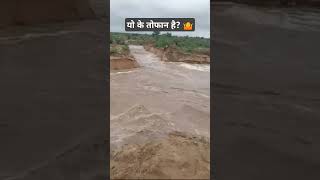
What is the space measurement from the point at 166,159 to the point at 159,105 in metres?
0.77

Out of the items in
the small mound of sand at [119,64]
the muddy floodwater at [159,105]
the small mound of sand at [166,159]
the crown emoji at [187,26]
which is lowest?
the small mound of sand at [166,159]

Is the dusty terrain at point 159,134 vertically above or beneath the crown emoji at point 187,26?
beneath
